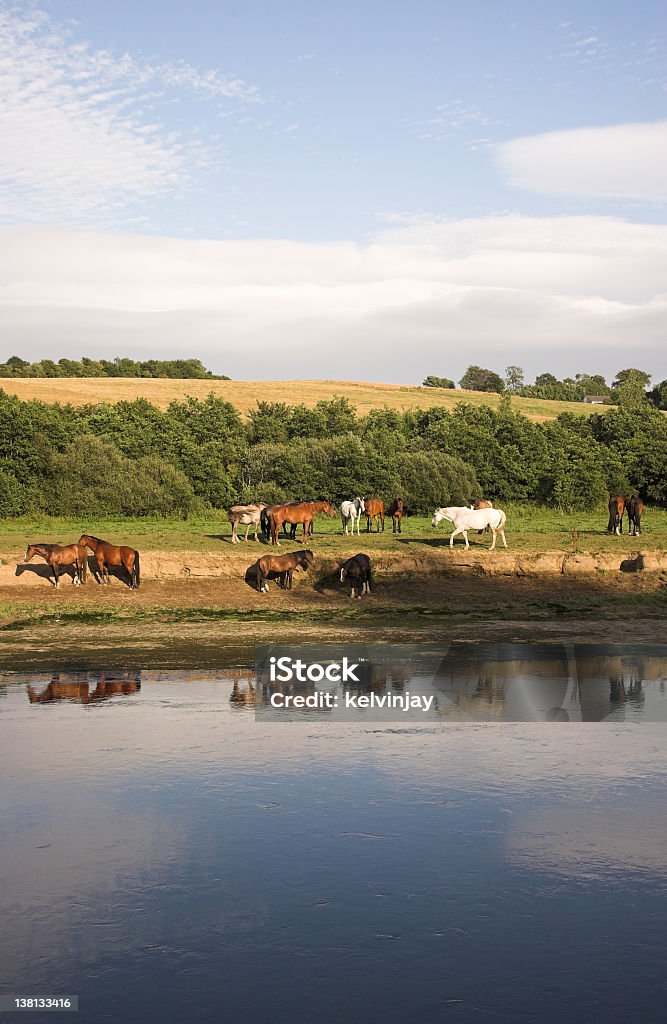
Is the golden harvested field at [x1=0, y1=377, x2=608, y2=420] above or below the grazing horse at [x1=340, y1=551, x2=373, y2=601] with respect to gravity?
above

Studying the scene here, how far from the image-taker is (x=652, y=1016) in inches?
289

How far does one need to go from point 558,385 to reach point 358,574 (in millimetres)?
126567

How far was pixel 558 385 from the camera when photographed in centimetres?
15025

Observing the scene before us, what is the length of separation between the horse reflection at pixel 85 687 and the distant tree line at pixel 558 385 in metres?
114

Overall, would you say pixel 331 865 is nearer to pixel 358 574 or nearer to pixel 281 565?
pixel 358 574

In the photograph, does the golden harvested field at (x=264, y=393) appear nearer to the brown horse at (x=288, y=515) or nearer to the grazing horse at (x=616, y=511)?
the grazing horse at (x=616, y=511)

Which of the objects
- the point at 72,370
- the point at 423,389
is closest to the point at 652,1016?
the point at 423,389

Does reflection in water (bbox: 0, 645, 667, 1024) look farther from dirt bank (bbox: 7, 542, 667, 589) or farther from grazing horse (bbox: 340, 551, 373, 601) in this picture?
dirt bank (bbox: 7, 542, 667, 589)

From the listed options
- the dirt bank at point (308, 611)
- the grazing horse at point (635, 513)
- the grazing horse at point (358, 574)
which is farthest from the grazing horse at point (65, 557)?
the grazing horse at point (635, 513)

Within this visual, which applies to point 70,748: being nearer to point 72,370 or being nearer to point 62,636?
point 62,636

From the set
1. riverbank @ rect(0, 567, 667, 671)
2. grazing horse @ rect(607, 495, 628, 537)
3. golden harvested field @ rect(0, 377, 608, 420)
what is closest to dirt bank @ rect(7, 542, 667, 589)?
riverbank @ rect(0, 567, 667, 671)

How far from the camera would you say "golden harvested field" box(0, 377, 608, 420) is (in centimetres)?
9156

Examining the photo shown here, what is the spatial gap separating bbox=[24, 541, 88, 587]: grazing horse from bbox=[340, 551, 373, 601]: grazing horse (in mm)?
7160

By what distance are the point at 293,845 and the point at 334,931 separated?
1.91 m
